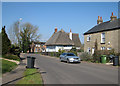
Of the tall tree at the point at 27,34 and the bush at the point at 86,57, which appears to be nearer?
the bush at the point at 86,57

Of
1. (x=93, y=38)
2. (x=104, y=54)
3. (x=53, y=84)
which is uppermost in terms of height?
(x=93, y=38)

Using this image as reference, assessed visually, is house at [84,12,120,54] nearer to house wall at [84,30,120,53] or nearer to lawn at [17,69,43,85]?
house wall at [84,30,120,53]

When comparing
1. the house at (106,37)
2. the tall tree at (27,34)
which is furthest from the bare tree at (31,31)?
the house at (106,37)

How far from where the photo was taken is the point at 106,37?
28.7m

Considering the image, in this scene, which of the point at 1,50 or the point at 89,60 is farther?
the point at 89,60

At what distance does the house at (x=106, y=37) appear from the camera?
87.4ft

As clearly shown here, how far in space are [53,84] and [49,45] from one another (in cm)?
4884

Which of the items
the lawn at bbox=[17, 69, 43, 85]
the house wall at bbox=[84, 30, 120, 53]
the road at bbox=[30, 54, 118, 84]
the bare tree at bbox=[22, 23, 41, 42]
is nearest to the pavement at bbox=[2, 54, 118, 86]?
the road at bbox=[30, 54, 118, 84]

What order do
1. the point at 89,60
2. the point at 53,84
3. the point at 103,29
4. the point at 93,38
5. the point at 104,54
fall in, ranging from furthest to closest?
1. the point at 93,38
2. the point at 103,29
3. the point at 89,60
4. the point at 104,54
5. the point at 53,84

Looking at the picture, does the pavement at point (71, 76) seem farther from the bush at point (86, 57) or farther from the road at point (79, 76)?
the bush at point (86, 57)

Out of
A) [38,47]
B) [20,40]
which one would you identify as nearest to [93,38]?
[20,40]

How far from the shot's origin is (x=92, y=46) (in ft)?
107

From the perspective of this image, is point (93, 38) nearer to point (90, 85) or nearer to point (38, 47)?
point (90, 85)

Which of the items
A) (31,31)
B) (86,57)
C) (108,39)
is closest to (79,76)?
(86,57)
